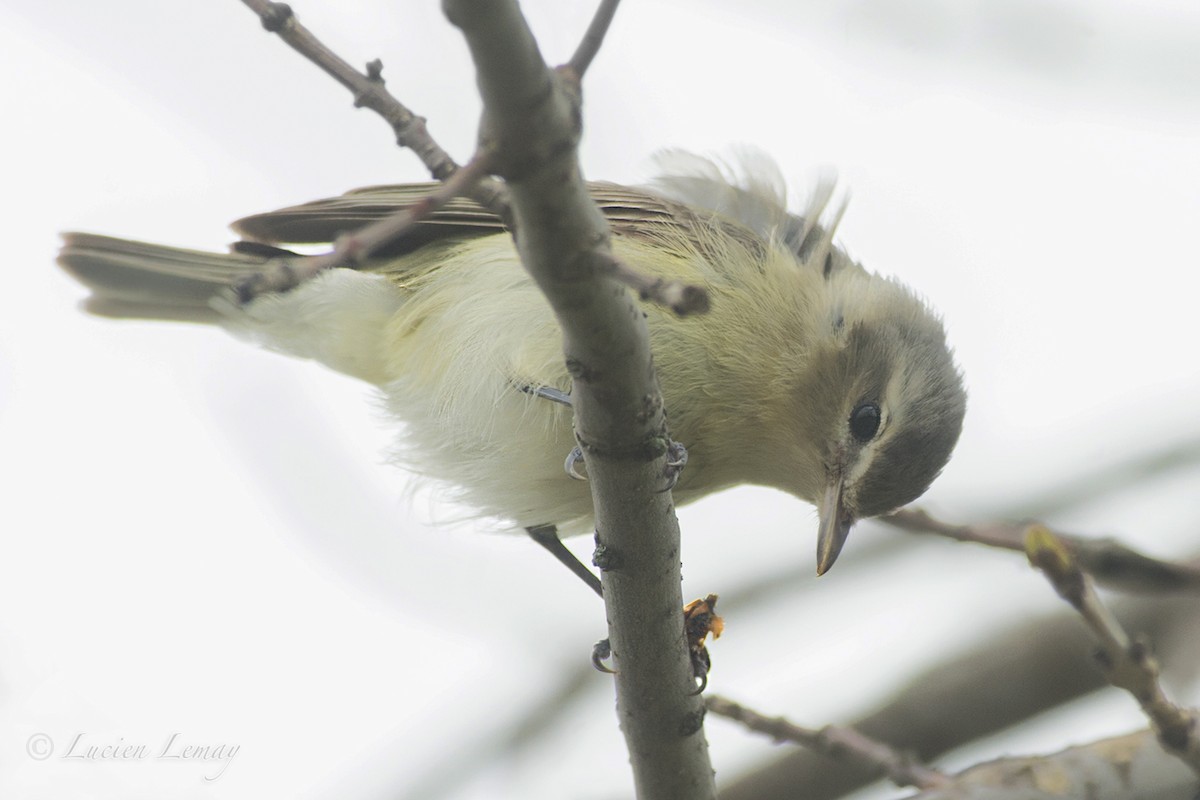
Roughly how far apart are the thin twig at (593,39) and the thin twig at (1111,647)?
1.32 m

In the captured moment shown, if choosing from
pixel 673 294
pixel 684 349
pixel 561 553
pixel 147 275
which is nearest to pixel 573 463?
pixel 684 349

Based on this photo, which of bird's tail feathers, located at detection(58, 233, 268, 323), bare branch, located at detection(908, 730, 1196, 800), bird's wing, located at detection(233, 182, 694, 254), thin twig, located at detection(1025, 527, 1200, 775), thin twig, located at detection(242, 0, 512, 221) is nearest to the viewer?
thin twig, located at detection(242, 0, 512, 221)

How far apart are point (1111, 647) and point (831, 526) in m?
1.67

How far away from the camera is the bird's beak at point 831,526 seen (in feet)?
13.0

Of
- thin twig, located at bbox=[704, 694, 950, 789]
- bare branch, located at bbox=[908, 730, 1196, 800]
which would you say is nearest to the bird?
thin twig, located at bbox=[704, 694, 950, 789]

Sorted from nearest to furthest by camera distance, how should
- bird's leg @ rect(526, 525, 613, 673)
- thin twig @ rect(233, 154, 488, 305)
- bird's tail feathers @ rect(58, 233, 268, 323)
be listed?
thin twig @ rect(233, 154, 488, 305) → bird's leg @ rect(526, 525, 613, 673) → bird's tail feathers @ rect(58, 233, 268, 323)

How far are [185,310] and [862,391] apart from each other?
112 inches

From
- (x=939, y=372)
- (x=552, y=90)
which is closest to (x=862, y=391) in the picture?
(x=939, y=372)

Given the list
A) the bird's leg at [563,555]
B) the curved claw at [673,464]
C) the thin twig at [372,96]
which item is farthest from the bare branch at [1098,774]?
the bird's leg at [563,555]

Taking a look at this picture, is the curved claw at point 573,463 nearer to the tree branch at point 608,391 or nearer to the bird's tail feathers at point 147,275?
the tree branch at point 608,391

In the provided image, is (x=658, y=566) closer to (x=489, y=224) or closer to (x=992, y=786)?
(x=992, y=786)

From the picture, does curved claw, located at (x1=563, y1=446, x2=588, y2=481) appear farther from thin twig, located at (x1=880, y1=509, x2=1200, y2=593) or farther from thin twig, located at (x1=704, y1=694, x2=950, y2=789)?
thin twig, located at (x1=880, y1=509, x2=1200, y2=593)

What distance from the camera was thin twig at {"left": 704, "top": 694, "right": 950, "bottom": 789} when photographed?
2.89m

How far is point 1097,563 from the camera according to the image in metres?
2.38
